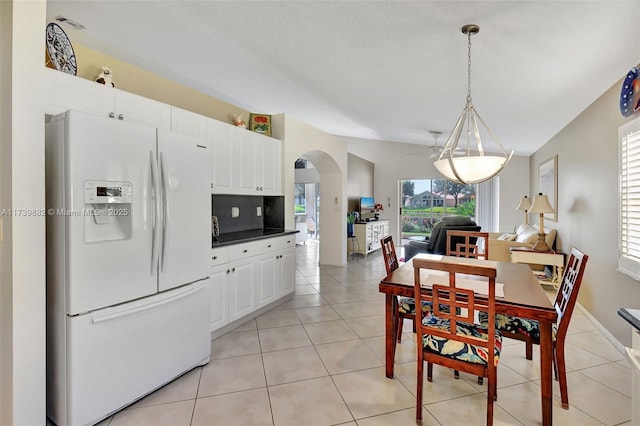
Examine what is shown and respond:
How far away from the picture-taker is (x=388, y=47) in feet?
8.48

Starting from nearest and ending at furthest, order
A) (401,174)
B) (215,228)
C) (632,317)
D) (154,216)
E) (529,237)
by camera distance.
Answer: (632,317) < (154,216) < (215,228) < (529,237) < (401,174)

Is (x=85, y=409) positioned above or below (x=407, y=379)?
above

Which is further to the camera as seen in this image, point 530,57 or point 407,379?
point 530,57

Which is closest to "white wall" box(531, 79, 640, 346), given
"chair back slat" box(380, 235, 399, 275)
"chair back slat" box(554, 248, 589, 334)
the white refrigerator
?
"chair back slat" box(554, 248, 589, 334)

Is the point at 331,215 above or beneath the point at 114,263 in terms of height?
above

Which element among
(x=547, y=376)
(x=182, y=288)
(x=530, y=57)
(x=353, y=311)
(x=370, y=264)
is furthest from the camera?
(x=370, y=264)

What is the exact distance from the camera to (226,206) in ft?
12.2

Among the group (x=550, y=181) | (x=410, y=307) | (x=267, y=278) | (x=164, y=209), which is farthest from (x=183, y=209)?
(x=550, y=181)

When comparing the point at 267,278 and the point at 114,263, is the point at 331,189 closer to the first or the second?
the point at 267,278

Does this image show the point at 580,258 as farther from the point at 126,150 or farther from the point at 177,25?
the point at 177,25

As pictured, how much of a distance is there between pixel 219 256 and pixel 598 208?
3.80 meters

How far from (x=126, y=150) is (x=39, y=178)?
0.44 metres

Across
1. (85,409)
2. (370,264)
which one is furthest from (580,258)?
(370,264)

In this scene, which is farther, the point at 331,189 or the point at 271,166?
the point at 331,189
